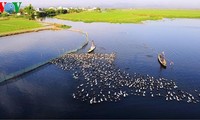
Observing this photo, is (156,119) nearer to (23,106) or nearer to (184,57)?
(23,106)

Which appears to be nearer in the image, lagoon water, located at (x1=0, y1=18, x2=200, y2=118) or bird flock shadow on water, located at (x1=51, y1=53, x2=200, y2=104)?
lagoon water, located at (x1=0, y1=18, x2=200, y2=118)

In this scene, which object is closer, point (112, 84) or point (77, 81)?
point (112, 84)

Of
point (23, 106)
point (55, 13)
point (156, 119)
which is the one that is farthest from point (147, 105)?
point (55, 13)

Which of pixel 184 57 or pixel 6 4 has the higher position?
pixel 6 4

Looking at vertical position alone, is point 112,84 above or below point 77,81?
above
